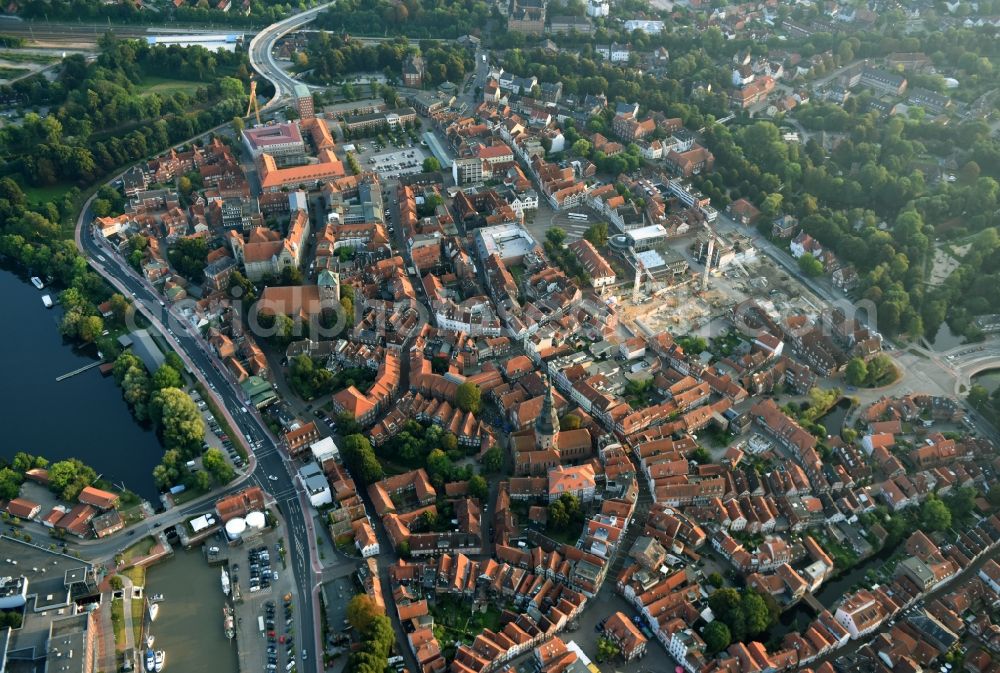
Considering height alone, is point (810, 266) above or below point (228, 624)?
above

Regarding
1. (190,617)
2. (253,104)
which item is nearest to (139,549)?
(190,617)

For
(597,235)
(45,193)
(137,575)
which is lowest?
(137,575)

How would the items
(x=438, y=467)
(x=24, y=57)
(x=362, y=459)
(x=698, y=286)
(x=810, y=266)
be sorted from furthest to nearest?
(x=24, y=57), (x=810, y=266), (x=698, y=286), (x=438, y=467), (x=362, y=459)

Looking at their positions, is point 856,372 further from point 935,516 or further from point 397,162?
point 397,162

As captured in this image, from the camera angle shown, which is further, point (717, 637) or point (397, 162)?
point (397, 162)

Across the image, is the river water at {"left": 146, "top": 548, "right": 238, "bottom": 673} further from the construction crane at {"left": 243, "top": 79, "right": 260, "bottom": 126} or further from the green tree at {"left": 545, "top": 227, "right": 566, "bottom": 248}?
the construction crane at {"left": 243, "top": 79, "right": 260, "bottom": 126}

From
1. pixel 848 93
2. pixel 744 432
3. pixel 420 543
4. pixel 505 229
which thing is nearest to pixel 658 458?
pixel 744 432

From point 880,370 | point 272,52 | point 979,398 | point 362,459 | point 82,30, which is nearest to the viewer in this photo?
point 362,459
